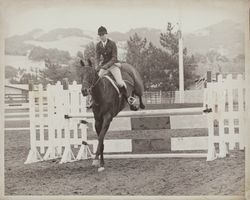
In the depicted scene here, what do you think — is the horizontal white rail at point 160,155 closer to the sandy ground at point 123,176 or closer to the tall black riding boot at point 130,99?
the sandy ground at point 123,176

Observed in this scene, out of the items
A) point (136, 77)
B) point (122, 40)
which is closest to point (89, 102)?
point (136, 77)

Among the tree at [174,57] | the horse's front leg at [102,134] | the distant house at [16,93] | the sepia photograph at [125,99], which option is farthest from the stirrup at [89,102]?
the tree at [174,57]

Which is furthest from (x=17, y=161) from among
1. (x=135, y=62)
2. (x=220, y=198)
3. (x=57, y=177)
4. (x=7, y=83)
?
(x=220, y=198)

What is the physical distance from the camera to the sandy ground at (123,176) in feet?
9.78

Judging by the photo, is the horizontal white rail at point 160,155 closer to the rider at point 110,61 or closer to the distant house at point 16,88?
the rider at point 110,61

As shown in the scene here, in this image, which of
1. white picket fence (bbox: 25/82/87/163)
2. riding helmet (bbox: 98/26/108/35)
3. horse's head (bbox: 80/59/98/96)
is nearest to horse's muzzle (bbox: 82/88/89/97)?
horse's head (bbox: 80/59/98/96)

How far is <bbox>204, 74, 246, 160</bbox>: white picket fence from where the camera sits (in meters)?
2.96

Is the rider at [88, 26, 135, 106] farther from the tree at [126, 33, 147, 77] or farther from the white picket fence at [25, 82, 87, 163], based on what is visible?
the white picket fence at [25, 82, 87, 163]

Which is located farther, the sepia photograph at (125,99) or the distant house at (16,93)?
the distant house at (16,93)

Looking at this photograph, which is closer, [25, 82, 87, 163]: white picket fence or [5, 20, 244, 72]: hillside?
[5, 20, 244, 72]: hillside

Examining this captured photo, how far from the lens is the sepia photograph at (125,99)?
300 centimetres

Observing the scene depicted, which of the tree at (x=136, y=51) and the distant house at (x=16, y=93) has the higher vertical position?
the tree at (x=136, y=51)

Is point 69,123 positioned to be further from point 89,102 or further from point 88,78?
point 88,78

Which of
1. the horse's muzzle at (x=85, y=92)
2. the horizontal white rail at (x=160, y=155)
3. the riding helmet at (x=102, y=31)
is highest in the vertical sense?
the riding helmet at (x=102, y=31)
